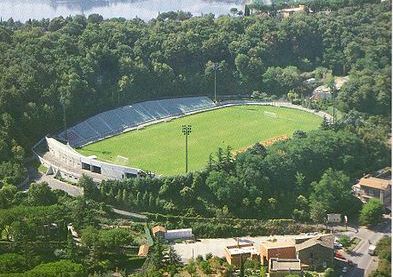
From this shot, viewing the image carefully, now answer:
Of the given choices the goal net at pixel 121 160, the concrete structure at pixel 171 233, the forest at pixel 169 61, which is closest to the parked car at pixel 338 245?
the concrete structure at pixel 171 233

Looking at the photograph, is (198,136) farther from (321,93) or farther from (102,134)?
(321,93)

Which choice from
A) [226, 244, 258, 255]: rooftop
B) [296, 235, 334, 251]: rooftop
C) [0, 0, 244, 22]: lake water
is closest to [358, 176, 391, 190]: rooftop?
[296, 235, 334, 251]: rooftop

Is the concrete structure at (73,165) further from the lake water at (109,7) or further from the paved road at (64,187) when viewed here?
the lake water at (109,7)

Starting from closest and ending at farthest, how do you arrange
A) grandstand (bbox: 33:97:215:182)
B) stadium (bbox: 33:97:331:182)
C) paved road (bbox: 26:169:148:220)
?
paved road (bbox: 26:169:148:220) → grandstand (bbox: 33:97:215:182) → stadium (bbox: 33:97:331:182)


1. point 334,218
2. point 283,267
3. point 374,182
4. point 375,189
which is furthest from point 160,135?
point 283,267

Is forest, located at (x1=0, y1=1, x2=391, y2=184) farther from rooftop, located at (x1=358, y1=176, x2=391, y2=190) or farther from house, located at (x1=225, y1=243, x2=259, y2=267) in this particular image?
house, located at (x1=225, y1=243, x2=259, y2=267)
